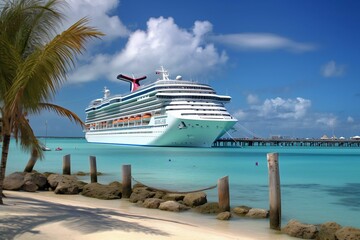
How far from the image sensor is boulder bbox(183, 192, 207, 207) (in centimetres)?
1287

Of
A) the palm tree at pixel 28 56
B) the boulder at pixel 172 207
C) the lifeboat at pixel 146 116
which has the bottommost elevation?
the boulder at pixel 172 207

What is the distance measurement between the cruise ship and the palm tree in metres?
45.7

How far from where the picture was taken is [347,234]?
8.60 metres

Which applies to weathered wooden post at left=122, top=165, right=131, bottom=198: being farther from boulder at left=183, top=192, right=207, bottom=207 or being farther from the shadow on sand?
the shadow on sand

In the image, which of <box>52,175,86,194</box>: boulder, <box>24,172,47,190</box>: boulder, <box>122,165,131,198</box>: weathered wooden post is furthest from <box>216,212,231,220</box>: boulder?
<box>24,172,47,190</box>: boulder

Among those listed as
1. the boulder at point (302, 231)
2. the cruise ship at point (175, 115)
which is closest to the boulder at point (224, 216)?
the boulder at point (302, 231)

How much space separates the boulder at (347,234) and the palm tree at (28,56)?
6.02 meters

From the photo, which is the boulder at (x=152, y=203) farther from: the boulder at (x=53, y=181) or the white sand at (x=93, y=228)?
the boulder at (x=53, y=181)

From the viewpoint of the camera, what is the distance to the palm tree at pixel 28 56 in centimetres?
797

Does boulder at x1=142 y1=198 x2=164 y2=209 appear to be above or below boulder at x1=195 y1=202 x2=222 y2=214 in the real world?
above

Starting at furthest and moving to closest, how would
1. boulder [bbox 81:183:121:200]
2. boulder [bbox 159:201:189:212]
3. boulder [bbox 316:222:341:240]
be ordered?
boulder [bbox 81:183:121:200] < boulder [bbox 159:201:189:212] < boulder [bbox 316:222:341:240]

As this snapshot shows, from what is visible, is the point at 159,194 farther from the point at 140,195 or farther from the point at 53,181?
the point at 53,181

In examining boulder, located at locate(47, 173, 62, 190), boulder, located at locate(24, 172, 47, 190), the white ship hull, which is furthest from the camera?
the white ship hull

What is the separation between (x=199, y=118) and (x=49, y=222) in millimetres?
47436
